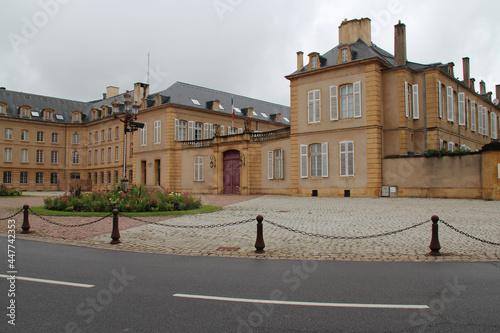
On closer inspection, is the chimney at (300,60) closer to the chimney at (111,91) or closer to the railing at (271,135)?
the railing at (271,135)

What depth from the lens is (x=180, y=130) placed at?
39.2 m

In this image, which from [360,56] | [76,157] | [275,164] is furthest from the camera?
[76,157]

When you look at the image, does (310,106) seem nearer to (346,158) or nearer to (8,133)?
(346,158)

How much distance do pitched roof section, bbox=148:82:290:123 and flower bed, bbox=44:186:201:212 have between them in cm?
2333

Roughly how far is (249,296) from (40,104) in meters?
61.8

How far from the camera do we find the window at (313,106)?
27.5 meters

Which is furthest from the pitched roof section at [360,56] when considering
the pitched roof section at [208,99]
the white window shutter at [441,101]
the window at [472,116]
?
the pitched roof section at [208,99]

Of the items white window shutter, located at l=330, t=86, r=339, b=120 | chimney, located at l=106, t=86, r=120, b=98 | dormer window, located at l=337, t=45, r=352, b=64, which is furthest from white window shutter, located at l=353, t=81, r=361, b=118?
chimney, located at l=106, t=86, r=120, b=98

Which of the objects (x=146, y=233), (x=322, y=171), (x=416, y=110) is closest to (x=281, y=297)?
(x=146, y=233)

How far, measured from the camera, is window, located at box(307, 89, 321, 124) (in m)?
27.5

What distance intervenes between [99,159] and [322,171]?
123 feet

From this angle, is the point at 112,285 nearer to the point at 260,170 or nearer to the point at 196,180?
the point at 260,170

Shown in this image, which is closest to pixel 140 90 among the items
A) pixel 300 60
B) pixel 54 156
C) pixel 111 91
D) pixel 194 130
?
pixel 194 130

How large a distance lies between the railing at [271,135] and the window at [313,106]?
2363 mm
